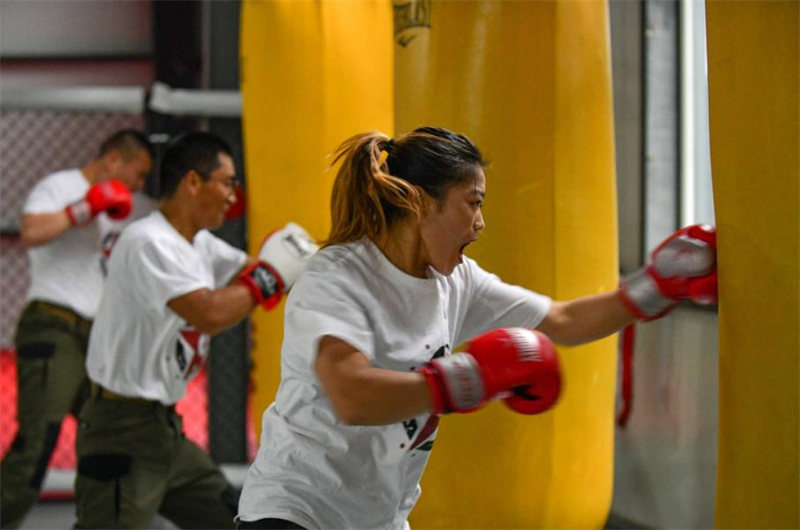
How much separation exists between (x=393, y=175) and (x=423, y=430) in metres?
0.40

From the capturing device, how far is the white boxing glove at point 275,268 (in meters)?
2.49

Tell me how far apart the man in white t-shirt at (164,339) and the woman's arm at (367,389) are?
41.4 inches

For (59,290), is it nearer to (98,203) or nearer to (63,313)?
(63,313)

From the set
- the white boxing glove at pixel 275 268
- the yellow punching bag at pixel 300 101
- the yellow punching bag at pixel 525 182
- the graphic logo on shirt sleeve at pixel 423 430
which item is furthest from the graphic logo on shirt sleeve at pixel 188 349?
the graphic logo on shirt sleeve at pixel 423 430

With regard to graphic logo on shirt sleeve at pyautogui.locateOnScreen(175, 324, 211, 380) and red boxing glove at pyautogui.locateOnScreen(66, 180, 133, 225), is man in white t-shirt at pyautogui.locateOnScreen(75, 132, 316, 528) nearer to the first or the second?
graphic logo on shirt sleeve at pyautogui.locateOnScreen(175, 324, 211, 380)

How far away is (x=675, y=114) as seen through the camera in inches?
126

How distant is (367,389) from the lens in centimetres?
133

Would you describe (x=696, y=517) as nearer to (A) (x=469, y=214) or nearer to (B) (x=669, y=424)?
(B) (x=669, y=424)

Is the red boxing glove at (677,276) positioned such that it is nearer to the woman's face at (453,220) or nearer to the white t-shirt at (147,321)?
the woman's face at (453,220)

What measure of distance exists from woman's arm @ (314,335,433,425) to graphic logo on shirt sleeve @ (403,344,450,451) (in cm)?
18

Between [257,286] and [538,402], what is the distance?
1.22 m

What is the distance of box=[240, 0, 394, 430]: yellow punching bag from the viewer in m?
2.58

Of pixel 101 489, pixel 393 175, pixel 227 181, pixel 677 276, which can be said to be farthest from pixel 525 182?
pixel 101 489

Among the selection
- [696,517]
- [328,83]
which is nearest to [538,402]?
[328,83]
